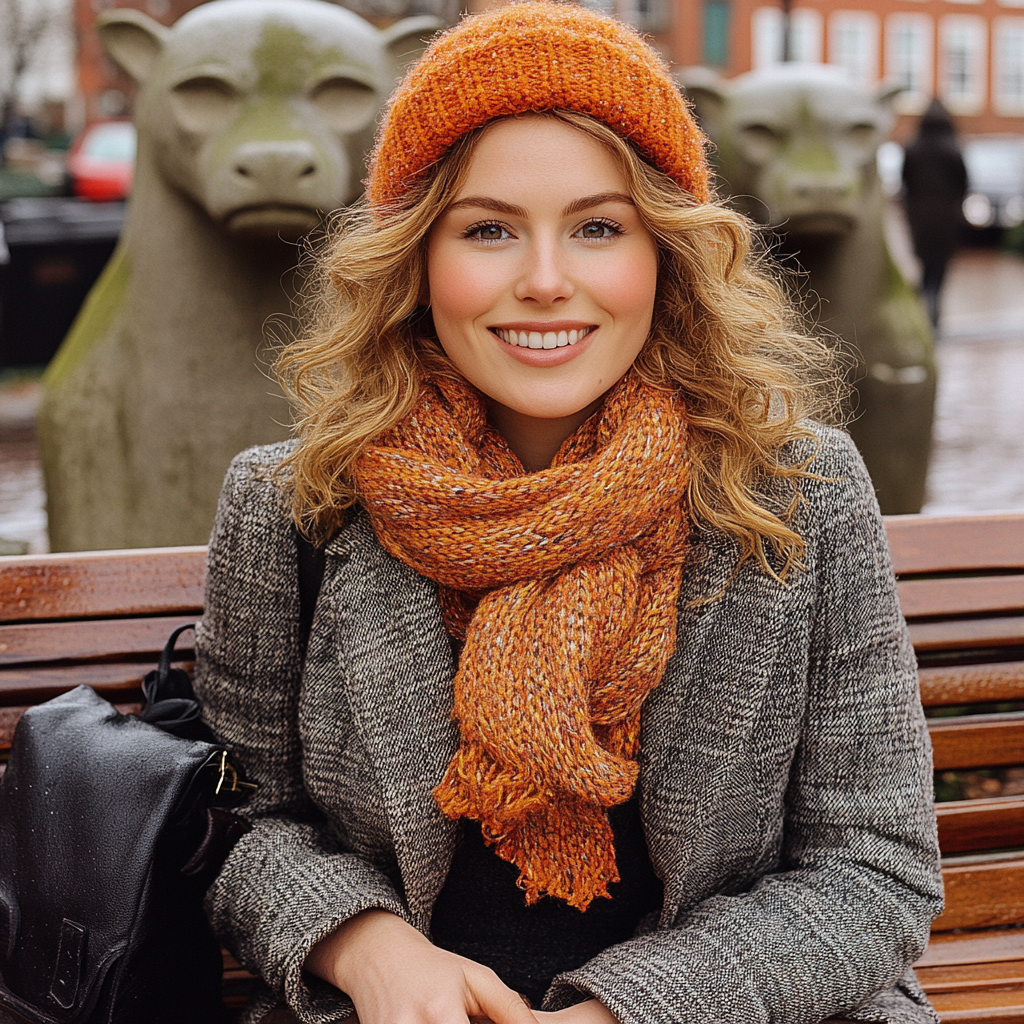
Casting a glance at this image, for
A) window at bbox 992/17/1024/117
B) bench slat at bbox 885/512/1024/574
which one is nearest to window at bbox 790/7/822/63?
window at bbox 992/17/1024/117

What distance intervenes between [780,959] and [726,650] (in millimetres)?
411

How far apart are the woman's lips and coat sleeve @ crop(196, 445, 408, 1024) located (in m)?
0.42

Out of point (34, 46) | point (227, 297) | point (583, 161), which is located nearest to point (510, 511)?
point (583, 161)

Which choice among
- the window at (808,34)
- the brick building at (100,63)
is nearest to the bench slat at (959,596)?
the brick building at (100,63)

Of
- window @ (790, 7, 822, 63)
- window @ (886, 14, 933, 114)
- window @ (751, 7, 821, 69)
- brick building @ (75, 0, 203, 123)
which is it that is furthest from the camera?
window @ (886, 14, 933, 114)

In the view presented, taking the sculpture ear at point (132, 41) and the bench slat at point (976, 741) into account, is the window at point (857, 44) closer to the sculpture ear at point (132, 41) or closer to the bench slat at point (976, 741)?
the sculpture ear at point (132, 41)

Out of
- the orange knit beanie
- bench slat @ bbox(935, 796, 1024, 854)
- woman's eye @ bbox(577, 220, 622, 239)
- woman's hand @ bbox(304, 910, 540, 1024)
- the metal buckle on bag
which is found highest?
the orange knit beanie

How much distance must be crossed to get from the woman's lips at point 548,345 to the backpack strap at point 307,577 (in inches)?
16.7

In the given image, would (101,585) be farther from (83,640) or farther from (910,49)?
(910,49)

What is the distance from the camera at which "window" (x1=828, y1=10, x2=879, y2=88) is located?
38.8 meters

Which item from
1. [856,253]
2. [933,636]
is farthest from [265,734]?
[856,253]

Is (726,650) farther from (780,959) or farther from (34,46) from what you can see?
(34,46)

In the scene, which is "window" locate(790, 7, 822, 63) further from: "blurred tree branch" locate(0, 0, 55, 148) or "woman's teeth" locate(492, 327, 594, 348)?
"woman's teeth" locate(492, 327, 594, 348)

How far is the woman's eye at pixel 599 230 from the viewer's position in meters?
1.81
